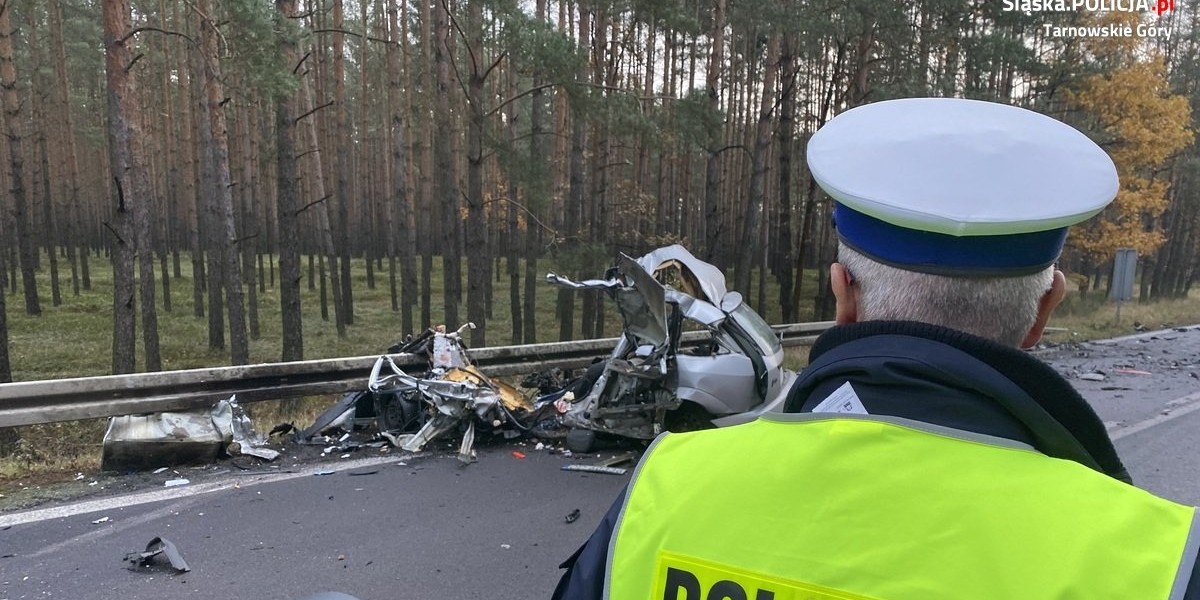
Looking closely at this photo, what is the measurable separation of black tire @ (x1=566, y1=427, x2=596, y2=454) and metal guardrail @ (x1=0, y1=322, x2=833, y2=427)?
1.63m

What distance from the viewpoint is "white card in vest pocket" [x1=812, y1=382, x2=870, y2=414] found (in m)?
1.00

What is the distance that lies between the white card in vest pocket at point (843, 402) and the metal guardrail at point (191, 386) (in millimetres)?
5913

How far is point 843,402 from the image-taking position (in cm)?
102

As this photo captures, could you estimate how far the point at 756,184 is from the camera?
54.3 feet

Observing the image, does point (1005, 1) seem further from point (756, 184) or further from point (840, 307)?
point (840, 307)

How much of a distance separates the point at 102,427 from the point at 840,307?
30.2 ft

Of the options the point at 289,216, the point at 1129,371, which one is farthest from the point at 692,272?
the point at 1129,371

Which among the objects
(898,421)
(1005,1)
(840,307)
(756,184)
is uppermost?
(1005,1)

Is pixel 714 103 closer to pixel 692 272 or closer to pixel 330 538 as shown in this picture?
pixel 692 272

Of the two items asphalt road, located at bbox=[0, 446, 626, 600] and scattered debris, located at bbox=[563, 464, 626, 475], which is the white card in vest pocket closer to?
asphalt road, located at bbox=[0, 446, 626, 600]

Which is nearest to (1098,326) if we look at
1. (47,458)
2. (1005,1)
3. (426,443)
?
(1005,1)

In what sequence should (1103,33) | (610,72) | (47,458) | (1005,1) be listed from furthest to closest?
(1103,33), (610,72), (1005,1), (47,458)

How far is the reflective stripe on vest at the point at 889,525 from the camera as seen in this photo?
2.70 ft

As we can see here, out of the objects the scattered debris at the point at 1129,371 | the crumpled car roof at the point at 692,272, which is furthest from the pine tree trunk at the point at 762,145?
the crumpled car roof at the point at 692,272
